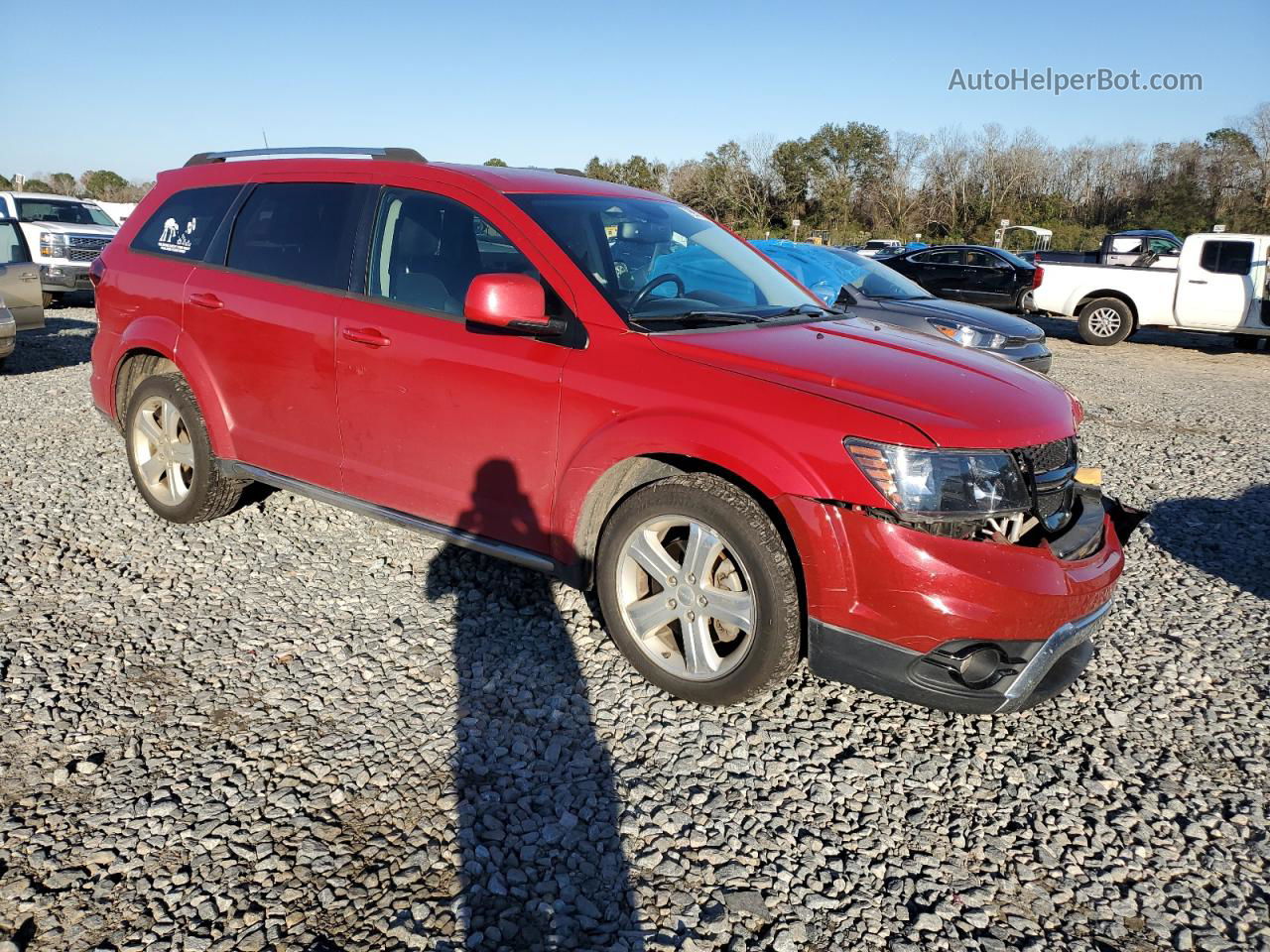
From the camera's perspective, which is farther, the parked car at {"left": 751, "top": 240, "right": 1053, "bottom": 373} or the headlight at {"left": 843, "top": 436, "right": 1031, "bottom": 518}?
the parked car at {"left": 751, "top": 240, "right": 1053, "bottom": 373}

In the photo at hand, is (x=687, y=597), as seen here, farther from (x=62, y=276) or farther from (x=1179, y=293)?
(x=62, y=276)

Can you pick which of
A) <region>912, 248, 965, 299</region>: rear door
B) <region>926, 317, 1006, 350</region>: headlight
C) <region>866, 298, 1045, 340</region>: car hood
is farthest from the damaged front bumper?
<region>912, 248, 965, 299</region>: rear door

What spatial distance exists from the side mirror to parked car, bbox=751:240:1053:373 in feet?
19.8

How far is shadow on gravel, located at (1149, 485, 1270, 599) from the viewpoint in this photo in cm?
505

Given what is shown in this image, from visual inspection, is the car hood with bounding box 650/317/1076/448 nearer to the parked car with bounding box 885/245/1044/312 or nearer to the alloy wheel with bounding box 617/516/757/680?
the alloy wheel with bounding box 617/516/757/680

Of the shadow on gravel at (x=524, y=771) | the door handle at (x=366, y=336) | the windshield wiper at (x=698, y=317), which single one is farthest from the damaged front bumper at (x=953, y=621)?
the door handle at (x=366, y=336)

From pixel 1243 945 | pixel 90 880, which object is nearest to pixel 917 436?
pixel 1243 945

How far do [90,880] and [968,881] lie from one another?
2339 millimetres

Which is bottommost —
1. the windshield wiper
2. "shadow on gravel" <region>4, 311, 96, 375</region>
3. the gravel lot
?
the gravel lot

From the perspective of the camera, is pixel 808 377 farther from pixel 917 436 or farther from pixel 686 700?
pixel 686 700

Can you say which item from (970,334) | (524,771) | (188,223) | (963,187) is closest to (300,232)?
(188,223)

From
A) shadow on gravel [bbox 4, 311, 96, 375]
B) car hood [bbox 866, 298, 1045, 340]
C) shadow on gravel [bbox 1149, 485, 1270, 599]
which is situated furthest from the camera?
shadow on gravel [bbox 4, 311, 96, 375]

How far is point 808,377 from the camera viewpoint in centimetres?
311

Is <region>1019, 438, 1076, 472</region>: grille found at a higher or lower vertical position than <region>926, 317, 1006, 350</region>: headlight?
lower
